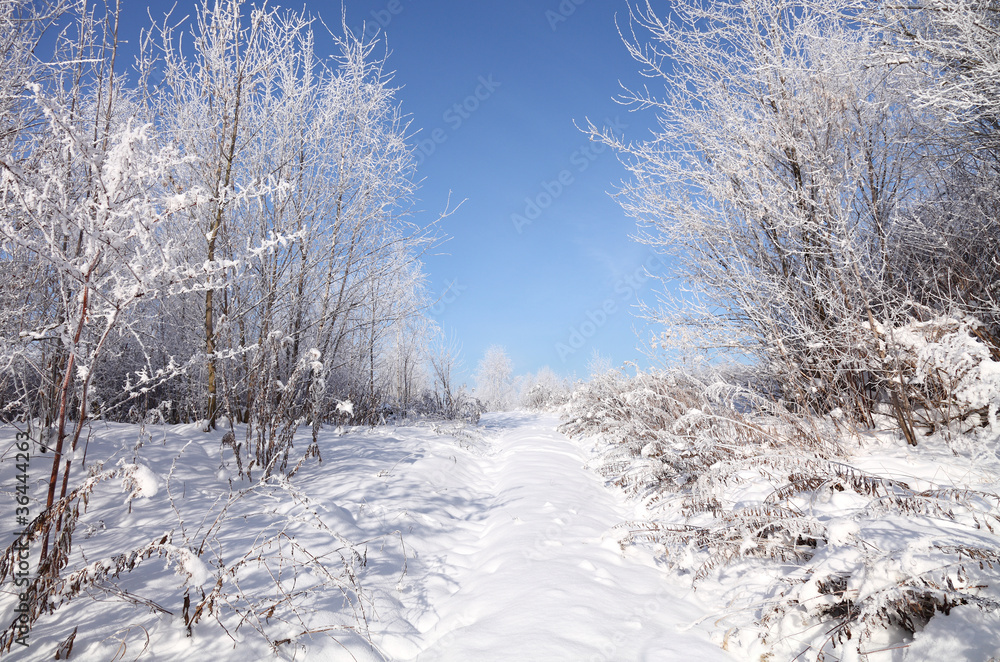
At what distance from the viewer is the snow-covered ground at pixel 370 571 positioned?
159cm

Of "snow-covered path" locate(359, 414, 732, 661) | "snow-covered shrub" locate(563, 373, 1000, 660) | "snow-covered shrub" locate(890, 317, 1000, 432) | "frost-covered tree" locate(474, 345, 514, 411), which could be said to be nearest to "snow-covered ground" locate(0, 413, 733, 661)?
"snow-covered path" locate(359, 414, 732, 661)

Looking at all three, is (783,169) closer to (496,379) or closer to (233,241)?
(233,241)

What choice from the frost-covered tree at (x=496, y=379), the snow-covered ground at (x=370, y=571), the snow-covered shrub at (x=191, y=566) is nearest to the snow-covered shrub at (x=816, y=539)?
the snow-covered ground at (x=370, y=571)

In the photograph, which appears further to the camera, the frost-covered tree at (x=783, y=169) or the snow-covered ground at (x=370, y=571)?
the frost-covered tree at (x=783, y=169)

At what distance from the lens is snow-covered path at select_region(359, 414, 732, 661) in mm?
1675

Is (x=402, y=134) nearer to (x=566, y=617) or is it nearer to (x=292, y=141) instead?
(x=292, y=141)

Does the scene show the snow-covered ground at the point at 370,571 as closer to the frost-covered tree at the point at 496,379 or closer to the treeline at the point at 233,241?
the treeline at the point at 233,241

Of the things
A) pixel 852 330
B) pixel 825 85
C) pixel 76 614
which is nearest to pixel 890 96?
pixel 825 85

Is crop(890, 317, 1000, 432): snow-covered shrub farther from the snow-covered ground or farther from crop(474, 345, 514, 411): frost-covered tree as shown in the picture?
crop(474, 345, 514, 411): frost-covered tree

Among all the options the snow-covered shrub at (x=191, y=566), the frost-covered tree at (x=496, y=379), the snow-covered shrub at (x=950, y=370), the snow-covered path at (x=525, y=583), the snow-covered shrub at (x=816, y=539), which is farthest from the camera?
the frost-covered tree at (x=496, y=379)

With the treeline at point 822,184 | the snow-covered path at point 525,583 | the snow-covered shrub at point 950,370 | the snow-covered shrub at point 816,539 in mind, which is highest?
the treeline at point 822,184

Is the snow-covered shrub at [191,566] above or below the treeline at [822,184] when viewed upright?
below

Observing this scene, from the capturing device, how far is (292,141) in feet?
18.8

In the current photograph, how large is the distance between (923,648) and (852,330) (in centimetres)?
257
